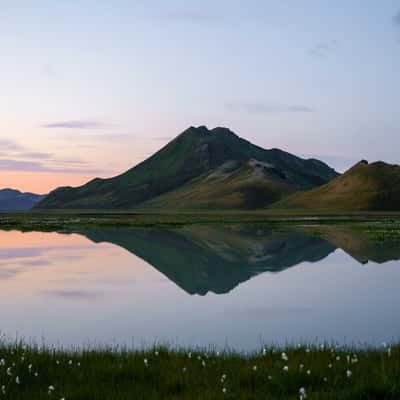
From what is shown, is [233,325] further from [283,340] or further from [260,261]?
[260,261]

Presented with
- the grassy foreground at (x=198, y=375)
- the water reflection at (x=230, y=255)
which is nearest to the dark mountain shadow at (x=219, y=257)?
the water reflection at (x=230, y=255)

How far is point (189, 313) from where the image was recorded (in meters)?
24.2

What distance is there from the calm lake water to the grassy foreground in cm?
468

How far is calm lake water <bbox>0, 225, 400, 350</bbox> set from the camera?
64.7 ft

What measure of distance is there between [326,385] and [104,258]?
3878 cm

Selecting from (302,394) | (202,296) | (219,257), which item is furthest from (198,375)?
(219,257)

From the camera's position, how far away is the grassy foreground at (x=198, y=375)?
10.5 m

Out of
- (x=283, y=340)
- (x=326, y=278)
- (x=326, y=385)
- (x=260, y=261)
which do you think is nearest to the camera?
(x=326, y=385)

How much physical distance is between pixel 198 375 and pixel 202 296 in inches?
693

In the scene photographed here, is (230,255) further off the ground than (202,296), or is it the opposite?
(230,255)

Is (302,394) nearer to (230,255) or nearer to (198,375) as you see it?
(198,375)

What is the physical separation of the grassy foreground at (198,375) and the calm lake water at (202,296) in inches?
184

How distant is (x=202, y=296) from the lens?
1151 inches

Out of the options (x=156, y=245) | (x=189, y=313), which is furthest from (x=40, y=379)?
(x=156, y=245)
